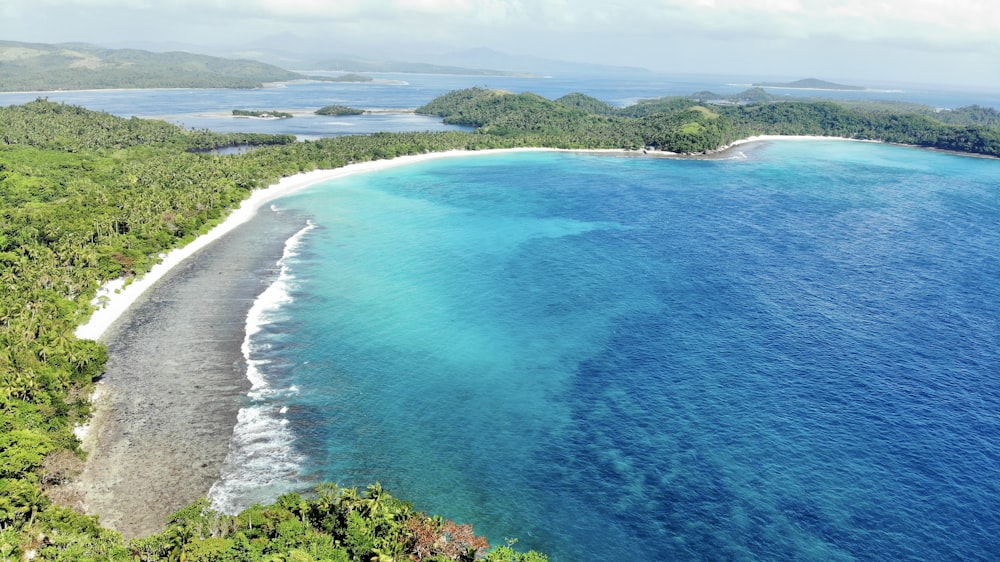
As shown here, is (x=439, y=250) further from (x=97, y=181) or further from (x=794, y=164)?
(x=794, y=164)

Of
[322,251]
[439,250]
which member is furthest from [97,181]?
[439,250]

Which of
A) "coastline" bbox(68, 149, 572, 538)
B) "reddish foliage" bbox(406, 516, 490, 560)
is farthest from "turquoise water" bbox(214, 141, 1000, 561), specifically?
"reddish foliage" bbox(406, 516, 490, 560)

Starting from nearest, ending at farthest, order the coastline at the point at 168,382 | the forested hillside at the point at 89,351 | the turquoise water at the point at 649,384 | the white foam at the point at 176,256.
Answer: the forested hillside at the point at 89,351 < the turquoise water at the point at 649,384 < the coastline at the point at 168,382 < the white foam at the point at 176,256

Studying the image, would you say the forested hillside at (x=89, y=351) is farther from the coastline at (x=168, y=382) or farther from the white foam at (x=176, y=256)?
the coastline at (x=168, y=382)

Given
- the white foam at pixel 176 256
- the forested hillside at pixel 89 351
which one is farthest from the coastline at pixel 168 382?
the forested hillside at pixel 89 351

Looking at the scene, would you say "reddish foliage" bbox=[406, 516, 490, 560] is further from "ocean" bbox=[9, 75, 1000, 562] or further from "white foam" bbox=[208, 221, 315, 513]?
"white foam" bbox=[208, 221, 315, 513]

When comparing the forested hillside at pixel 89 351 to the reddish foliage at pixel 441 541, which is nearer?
the forested hillside at pixel 89 351

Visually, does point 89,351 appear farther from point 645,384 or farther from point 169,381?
point 645,384
